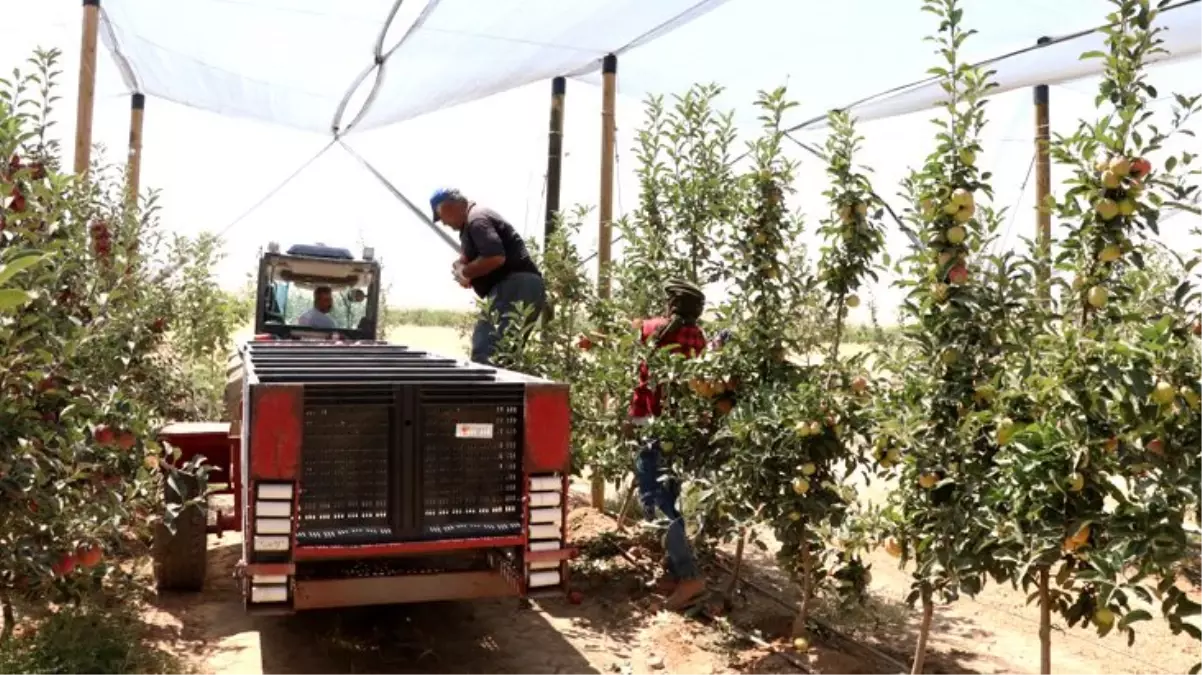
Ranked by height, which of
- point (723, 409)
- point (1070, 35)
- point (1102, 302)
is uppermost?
point (1070, 35)

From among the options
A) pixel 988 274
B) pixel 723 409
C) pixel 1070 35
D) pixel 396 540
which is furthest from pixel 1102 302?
pixel 1070 35

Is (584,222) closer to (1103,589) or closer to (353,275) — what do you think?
(353,275)

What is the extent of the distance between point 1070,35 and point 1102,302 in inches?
202

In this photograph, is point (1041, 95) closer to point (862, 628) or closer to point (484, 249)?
point (484, 249)

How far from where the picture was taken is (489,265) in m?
6.79

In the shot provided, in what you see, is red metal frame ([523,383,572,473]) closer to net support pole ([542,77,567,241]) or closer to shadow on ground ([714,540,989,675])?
shadow on ground ([714,540,989,675])

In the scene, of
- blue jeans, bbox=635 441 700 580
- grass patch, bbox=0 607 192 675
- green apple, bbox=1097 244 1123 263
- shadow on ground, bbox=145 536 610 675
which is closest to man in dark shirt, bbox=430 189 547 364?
blue jeans, bbox=635 441 700 580

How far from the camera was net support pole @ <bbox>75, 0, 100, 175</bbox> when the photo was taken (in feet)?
23.9

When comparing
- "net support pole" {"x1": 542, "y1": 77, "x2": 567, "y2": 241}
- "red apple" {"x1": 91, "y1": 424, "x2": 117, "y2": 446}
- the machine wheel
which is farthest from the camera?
"net support pole" {"x1": 542, "y1": 77, "x2": 567, "y2": 241}

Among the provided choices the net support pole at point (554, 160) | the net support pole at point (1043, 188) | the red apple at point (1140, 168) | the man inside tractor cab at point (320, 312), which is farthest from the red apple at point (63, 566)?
the net support pole at point (554, 160)

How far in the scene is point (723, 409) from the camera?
5328 millimetres

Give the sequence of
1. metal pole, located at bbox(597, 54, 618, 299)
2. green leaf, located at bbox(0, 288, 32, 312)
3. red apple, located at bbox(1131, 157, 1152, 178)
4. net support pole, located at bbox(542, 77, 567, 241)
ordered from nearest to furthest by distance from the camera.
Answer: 1. green leaf, located at bbox(0, 288, 32, 312)
2. red apple, located at bbox(1131, 157, 1152, 178)
3. metal pole, located at bbox(597, 54, 618, 299)
4. net support pole, located at bbox(542, 77, 567, 241)

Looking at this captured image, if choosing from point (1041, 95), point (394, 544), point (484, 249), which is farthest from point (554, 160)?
point (394, 544)

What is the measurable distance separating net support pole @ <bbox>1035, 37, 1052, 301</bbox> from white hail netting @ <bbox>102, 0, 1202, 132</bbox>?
0.24 m
